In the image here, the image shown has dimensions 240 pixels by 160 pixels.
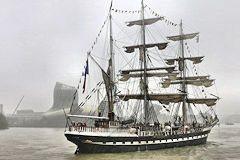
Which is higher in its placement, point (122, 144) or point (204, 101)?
point (204, 101)

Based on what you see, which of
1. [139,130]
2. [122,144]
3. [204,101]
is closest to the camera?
[122,144]

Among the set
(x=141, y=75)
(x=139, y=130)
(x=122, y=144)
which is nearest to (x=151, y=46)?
(x=141, y=75)

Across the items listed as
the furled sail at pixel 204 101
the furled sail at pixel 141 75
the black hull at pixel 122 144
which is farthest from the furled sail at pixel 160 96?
the black hull at pixel 122 144

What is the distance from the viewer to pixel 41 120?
190m

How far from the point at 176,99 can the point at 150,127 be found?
11.5m

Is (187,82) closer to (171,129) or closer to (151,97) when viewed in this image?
(151,97)

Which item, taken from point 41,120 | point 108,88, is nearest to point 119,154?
point 108,88

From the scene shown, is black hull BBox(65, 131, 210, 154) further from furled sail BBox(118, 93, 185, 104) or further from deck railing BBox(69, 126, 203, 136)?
furled sail BBox(118, 93, 185, 104)

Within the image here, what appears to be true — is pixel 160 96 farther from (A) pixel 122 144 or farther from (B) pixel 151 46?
(A) pixel 122 144

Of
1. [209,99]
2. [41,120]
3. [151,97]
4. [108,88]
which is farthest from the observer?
[41,120]

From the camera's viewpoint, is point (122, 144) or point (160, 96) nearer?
point (122, 144)

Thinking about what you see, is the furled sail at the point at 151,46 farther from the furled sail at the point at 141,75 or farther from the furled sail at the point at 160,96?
the furled sail at the point at 160,96

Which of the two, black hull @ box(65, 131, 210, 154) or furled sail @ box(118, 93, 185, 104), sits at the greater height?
furled sail @ box(118, 93, 185, 104)

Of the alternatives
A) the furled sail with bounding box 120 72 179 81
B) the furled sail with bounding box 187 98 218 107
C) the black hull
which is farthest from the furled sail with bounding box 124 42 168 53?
the black hull
